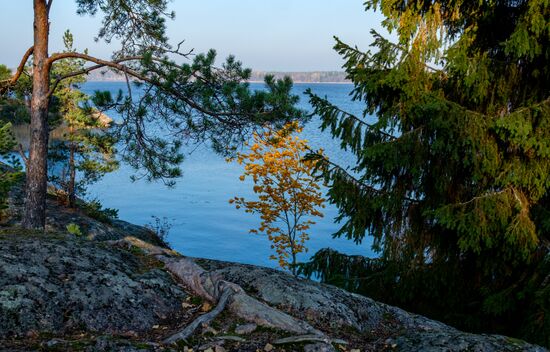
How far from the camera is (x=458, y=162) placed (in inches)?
302

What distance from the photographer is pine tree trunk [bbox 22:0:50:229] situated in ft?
33.3

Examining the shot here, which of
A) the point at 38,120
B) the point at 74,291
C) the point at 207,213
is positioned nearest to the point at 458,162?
the point at 74,291

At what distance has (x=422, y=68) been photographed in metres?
8.41

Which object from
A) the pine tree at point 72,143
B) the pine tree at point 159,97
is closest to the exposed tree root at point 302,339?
the pine tree at point 159,97

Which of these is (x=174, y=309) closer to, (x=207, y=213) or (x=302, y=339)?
(x=302, y=339)

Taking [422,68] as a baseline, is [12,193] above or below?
below

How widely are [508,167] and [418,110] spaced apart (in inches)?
62.7

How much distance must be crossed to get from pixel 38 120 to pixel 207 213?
22730 mm

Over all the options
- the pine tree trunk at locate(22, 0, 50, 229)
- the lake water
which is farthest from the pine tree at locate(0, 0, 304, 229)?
the lake water

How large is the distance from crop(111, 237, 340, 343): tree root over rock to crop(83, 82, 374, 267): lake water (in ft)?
54.6

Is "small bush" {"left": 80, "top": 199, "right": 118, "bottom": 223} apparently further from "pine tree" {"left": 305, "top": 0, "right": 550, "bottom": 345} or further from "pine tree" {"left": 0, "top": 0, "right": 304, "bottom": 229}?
"pine tree" {"left": 305, "top": 0, "right": 550, "bottom": 345}

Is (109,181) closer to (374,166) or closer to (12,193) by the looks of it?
(12,193)

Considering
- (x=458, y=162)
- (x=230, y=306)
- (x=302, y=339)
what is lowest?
(x=302, y=339)

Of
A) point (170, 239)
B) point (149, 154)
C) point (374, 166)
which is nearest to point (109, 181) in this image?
point (170, 239)
